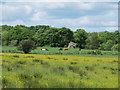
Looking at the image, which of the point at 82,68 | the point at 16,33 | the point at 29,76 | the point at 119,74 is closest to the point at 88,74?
the point at 82,68

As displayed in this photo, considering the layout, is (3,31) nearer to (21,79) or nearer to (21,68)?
(21,68)

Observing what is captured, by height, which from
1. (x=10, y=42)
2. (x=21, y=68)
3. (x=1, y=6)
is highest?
(x=1, y=6)

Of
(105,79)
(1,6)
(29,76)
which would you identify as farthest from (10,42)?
(105,79)

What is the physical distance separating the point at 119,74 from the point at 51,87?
9.38 feet

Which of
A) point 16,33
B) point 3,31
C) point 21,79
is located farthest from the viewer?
point 16,33

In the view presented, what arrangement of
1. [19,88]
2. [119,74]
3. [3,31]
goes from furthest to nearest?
[3,31]
[119,74]
[19,88]

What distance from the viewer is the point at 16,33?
35.1 feet

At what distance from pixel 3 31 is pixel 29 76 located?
4271 millimetres

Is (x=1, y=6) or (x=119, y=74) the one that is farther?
(x=1, y=6)

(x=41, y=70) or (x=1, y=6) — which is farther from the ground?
(x=1, y=6)

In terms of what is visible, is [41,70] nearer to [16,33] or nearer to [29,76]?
[29,76]

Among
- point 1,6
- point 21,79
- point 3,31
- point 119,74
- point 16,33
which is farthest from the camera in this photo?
point 16,33

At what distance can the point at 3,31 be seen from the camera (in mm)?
9727

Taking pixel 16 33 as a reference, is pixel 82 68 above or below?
below
